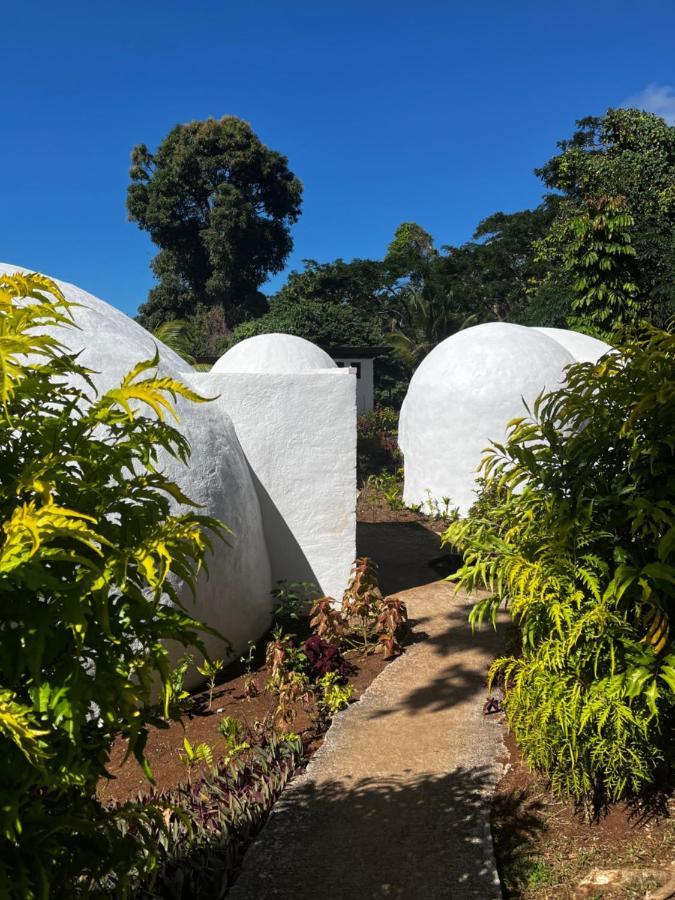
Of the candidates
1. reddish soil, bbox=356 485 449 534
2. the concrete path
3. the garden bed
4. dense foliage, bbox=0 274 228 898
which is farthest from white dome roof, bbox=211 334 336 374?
dense foliage, bbox=0 274 228 898

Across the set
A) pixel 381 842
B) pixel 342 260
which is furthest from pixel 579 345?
pixel 342 260

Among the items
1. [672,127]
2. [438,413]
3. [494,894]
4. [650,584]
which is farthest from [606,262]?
[494,894]

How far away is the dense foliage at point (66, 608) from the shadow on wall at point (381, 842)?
1703 mm

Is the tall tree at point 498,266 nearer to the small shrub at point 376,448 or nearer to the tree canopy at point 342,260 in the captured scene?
the tree canopy at point 342,260

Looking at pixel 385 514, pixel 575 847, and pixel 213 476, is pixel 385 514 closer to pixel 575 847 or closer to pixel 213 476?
pixel 213 476

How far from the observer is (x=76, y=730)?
2086 mm

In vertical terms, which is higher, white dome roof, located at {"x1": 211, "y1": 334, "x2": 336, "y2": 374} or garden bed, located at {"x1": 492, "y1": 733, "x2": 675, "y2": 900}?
white dome roof, located at {"x1": 211, "y1": 334, "x2": 336, "y2": 374}

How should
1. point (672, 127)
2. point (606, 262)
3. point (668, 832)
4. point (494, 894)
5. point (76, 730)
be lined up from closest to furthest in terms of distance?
point (76, 730) → point (494, 894) → point (668, 832) → point (606, 262) → point (672, 127)

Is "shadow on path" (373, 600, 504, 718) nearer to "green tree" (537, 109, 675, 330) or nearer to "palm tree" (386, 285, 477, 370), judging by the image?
"green tree" (537, 109, 675, 330)

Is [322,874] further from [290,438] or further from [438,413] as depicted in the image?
[438,413]

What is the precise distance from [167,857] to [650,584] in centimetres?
312

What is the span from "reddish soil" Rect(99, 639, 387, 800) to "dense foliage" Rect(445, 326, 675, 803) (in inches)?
80.9

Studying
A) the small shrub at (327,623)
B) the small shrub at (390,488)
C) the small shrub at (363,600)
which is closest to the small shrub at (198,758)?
the small shrub at (327,623)

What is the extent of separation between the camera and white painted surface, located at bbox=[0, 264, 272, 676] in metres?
6.53
